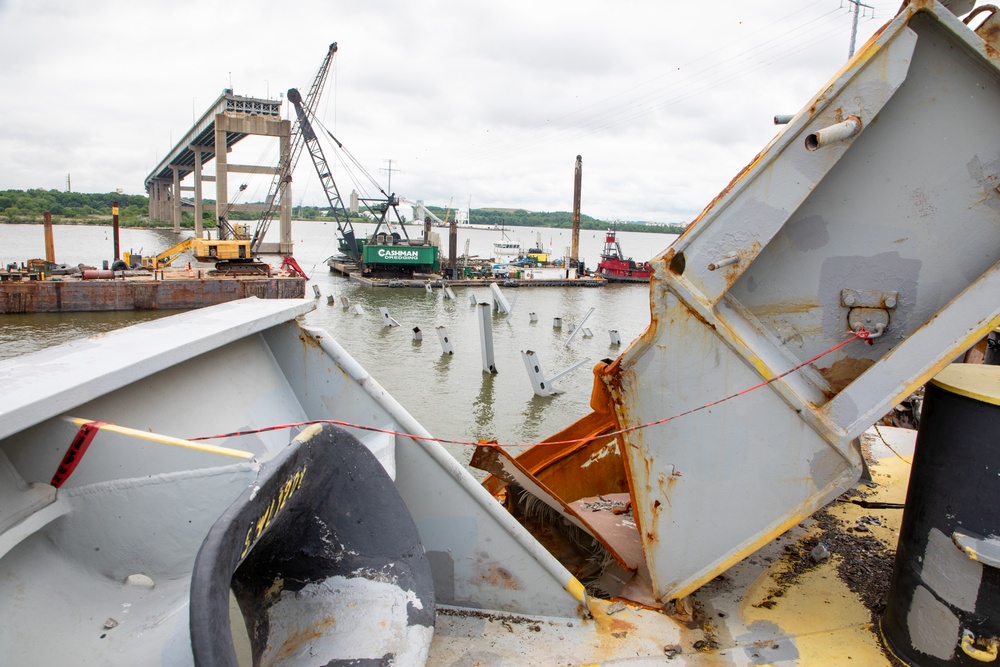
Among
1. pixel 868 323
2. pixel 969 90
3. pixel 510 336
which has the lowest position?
pixel 510 336

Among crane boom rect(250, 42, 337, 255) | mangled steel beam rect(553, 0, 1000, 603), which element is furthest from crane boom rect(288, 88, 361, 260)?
mangled steel beam rect(553, 0, 1000, 603)

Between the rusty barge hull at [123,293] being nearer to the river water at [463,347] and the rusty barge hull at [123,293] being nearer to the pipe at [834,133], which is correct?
the river water at [463,347]

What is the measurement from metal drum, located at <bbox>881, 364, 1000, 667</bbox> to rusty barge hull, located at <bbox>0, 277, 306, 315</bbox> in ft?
65.1

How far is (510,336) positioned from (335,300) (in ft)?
37.8

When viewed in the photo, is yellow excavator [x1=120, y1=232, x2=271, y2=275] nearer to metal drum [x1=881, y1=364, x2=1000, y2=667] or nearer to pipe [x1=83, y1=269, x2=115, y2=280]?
pipe [x1=83, y1=269, x2=115, y2=280]

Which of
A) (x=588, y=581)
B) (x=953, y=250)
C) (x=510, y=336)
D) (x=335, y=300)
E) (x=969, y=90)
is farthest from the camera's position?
(x=335, y=300)

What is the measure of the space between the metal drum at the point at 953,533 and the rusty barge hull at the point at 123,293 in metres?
19.8

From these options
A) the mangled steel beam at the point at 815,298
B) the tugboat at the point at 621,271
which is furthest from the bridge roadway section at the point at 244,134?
the mangled steel beam at the point at 815,298

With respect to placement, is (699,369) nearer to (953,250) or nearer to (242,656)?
(953,250)

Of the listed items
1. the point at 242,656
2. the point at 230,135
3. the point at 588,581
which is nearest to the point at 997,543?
the point at 588,581

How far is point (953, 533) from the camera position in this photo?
2.33 metres

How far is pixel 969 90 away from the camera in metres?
2.35

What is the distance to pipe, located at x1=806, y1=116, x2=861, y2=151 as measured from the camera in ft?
A: 7.56

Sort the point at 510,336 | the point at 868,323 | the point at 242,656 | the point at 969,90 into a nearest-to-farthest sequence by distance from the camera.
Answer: the point at 242,656 → the point at 969,90 → the point at 868,323 → the point at 510,336
